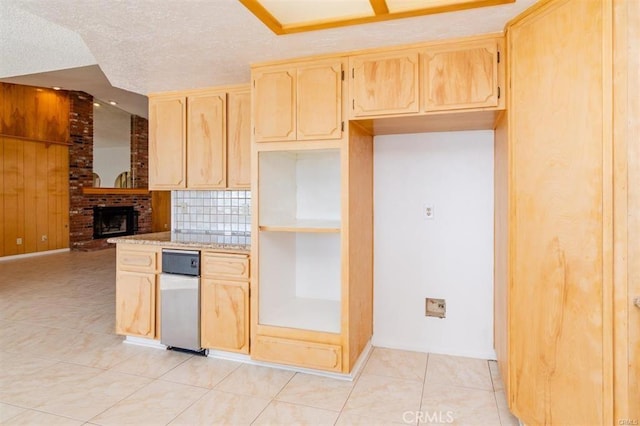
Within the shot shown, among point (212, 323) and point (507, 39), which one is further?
point (212, 323)

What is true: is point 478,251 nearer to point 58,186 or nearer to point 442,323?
point 442,323

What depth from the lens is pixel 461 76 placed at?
214 cm

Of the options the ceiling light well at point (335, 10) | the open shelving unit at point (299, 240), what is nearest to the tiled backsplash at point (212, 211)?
the open shelving unit at point (299, 240)

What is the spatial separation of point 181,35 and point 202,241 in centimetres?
149

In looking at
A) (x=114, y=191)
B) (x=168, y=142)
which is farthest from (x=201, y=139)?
(x=114, y=191)

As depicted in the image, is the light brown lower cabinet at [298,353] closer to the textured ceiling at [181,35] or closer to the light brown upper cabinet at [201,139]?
the light brown upper cabinet at [201,139]

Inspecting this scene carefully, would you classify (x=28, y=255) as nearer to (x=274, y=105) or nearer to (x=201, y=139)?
(x=201, y=139)

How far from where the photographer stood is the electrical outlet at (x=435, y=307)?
114 inches

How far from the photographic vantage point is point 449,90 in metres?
2.16

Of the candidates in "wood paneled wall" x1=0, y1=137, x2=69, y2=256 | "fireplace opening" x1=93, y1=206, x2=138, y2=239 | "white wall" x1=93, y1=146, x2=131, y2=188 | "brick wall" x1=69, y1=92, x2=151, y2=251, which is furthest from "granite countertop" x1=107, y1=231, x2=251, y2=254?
"white wall" x1=93, y1=146, x2=131, y2=188

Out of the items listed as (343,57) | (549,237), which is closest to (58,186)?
(343,57)

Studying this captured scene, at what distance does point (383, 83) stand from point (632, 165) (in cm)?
135

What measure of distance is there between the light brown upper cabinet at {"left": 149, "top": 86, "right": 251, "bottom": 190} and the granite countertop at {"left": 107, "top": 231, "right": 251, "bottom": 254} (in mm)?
448

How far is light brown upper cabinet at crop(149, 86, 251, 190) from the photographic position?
10.0 ft
